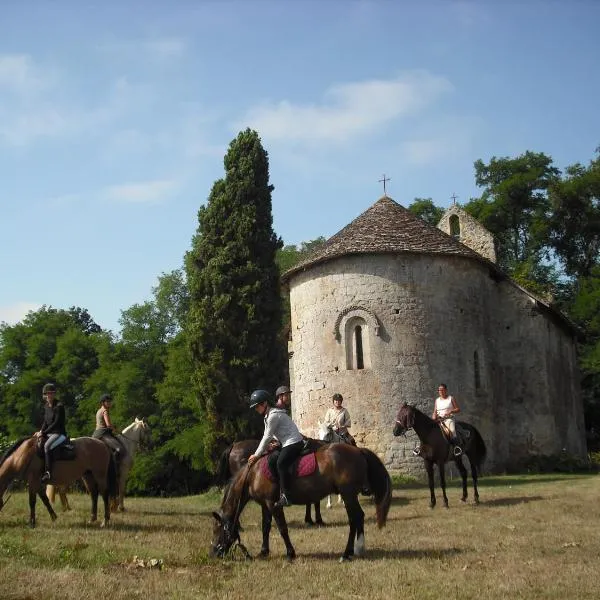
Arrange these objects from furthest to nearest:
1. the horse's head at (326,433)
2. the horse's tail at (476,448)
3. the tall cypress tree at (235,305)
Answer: the tall cypress tree at (235,305) < the horse's tail at (476,448) < the horse's head at (326,433)

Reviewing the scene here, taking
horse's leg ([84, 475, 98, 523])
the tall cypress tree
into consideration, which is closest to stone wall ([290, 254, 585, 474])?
the tall cypress tree

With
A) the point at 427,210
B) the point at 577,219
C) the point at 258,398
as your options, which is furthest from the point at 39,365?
the point at 258,398

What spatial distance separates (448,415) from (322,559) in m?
7.14

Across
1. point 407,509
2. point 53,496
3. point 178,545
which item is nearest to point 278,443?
point 178,545

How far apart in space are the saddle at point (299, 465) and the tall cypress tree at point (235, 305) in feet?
45.1

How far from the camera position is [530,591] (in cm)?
729

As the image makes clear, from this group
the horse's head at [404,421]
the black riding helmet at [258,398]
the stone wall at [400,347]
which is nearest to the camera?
the black riding helmet at [258,398]

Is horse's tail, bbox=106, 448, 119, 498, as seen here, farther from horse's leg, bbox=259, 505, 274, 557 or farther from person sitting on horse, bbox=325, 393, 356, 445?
person sitting on horse, bbox=325, 393, 356, 445

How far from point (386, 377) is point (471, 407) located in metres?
3.22

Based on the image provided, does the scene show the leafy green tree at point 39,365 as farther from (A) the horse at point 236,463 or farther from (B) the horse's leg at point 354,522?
(B) the horse's leg at point 354,522

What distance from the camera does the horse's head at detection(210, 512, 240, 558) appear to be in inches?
362

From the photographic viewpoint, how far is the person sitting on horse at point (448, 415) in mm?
15414

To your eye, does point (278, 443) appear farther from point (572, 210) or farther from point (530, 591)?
point (572, 210)

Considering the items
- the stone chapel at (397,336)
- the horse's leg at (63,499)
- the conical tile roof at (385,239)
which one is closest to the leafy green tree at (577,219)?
the stone chapel at (397,336)
